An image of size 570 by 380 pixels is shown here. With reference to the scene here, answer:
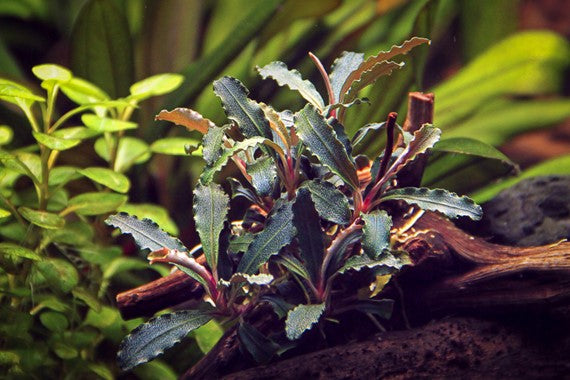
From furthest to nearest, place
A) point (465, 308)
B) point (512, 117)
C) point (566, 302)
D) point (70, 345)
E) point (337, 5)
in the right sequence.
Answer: point (512, 117) → point (337, 5) → point (70, 345) → point (465, 308) → point (566, 302)

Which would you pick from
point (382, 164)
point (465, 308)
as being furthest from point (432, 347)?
point (382, 164)

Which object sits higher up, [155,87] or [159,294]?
[155,87]

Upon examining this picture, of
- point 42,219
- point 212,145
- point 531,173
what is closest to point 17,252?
point 42,219

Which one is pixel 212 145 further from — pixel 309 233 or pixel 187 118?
pixel 309 233

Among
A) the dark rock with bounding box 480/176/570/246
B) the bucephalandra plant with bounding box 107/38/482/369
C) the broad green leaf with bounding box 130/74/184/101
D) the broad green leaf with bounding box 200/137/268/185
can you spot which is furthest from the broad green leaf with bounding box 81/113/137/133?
the dark rock with bounding box 480/176/570/246

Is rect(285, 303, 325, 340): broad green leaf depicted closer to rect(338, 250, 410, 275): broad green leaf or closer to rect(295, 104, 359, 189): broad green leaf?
rect(338, 250, 410, 275): broad green leaf

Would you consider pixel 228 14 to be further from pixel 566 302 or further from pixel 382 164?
pixel 566 302
